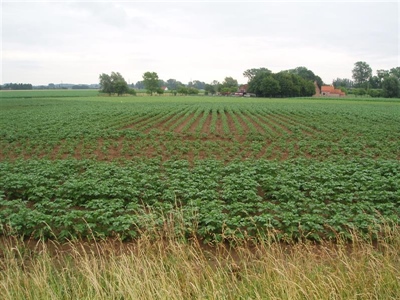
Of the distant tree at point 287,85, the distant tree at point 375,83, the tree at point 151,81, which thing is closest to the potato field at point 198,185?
the distant tree at point 287,85

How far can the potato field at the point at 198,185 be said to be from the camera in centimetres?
639

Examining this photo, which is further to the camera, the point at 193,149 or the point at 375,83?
the point at 375,83

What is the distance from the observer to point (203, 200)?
7949mm

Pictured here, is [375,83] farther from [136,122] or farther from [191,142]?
[191,142]

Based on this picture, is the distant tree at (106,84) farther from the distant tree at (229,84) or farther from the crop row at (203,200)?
the crop row at (203,200)

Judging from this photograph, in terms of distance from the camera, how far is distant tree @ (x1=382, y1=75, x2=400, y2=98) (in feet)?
248

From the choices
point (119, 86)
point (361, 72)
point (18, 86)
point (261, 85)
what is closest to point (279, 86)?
point (261, 85)

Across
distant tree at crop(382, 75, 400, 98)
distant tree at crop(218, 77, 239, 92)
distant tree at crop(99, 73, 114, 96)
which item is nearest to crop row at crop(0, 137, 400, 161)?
distant tree at crop(382, 75, 400, 98)

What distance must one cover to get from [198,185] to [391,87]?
82996mm

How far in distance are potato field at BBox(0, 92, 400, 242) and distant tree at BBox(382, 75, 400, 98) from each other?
67218mm

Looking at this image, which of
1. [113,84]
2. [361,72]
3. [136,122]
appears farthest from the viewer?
[361,72]

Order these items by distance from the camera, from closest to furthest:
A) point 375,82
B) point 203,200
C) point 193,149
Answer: point 203,200 < point 193,149 < point 375,82

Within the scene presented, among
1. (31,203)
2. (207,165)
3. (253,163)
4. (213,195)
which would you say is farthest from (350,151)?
(31,203)

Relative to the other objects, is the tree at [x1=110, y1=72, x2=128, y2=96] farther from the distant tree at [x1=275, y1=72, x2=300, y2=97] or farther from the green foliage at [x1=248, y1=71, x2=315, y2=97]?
the distant tree at [x1=275, y1=72, x2=300, y2=97]
